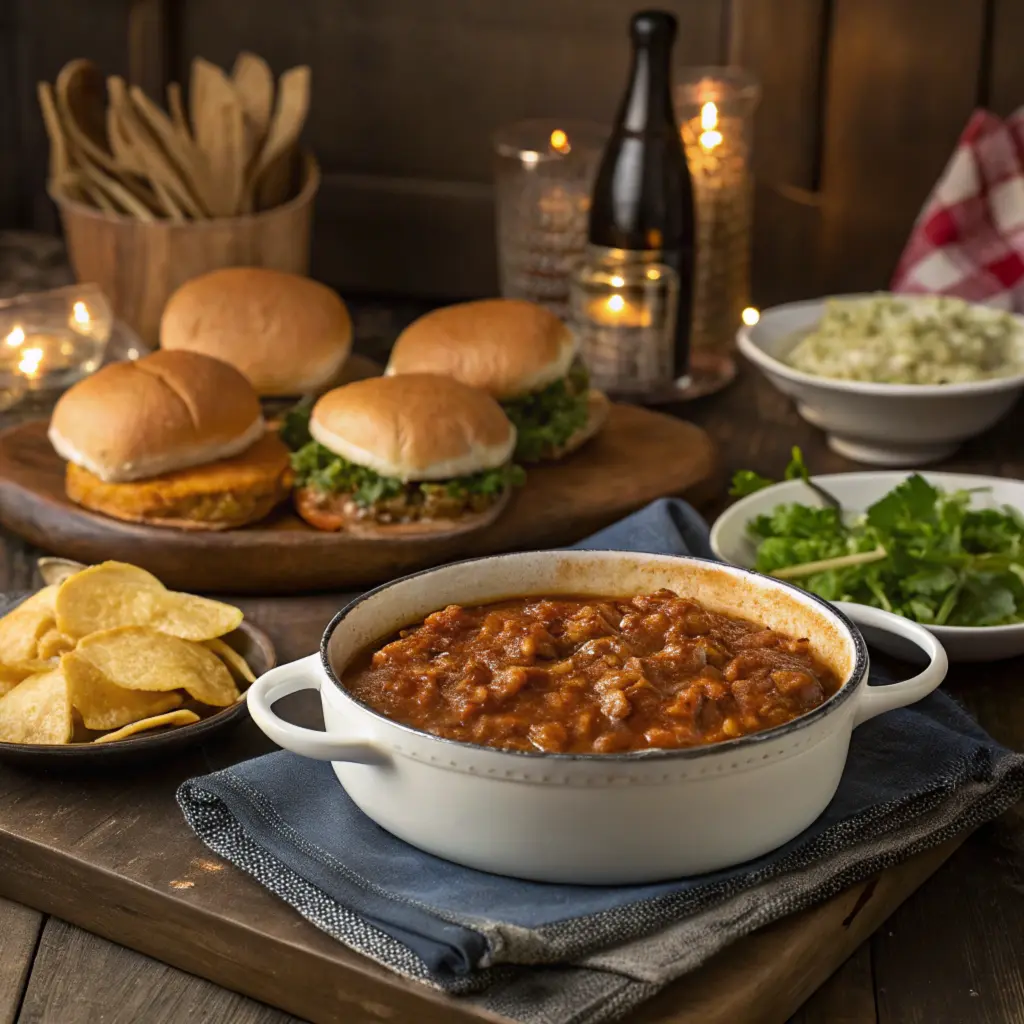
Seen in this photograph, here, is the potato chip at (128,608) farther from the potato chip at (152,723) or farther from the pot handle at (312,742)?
the pot handle at (312,742)

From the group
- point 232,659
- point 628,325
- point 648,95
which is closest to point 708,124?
point 648,95

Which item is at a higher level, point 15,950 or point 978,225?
point 978,225

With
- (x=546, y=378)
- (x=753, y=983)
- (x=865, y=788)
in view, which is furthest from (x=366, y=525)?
(x=753, y=983)

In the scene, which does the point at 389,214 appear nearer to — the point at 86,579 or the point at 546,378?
the point at 546,378

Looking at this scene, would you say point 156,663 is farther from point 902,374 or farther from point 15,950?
point 902,374

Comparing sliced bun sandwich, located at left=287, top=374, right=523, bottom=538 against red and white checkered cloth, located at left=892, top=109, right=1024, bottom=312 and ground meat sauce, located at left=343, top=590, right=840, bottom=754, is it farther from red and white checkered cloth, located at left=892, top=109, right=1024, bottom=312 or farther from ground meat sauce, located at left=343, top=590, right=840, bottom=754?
red and white checkered cloth, located at left=892, top=109, right=1024, bottom=312

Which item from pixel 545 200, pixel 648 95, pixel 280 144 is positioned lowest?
pixel 545 200

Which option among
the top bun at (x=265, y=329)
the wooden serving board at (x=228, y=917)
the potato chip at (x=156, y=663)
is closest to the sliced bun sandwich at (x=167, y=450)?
the top bun at (x=265, y=329)
